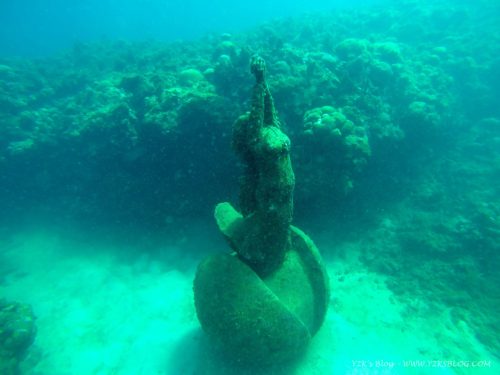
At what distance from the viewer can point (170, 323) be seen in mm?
7141

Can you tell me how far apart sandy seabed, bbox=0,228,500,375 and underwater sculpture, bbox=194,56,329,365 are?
126 centimetres

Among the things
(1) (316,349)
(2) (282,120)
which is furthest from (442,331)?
(2) (282,120)

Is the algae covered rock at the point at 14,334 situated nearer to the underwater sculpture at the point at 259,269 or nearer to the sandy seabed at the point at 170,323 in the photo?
the sandy seabed at the point at 170,323

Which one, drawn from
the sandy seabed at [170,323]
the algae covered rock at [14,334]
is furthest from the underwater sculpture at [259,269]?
the algae covered rock at [14,334]

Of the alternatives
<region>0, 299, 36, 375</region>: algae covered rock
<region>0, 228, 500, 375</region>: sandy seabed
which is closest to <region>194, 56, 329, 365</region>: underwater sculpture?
<region>0, 228, 500, 375</region>: sandy seabed

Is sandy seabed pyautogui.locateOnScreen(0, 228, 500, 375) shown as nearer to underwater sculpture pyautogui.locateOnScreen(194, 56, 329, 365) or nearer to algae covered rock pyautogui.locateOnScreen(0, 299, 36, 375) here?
algae covered rock pyautogui.locateOnScreen(0, 299, 36, 375)

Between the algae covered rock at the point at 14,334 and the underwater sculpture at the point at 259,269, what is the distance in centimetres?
504

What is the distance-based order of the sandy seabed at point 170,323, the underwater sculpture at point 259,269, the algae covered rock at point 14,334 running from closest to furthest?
the underwater sculpture at point 259,269 < the sandy seabed at point 170,323 < the algae covered rock at point 14,334

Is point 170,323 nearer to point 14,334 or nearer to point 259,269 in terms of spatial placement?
point 259,269

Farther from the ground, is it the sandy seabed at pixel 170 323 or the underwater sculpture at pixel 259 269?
the underwater sculpture at pixel 259 269

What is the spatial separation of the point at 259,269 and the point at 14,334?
6.26 metres

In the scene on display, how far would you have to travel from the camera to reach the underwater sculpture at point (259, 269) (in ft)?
14.6

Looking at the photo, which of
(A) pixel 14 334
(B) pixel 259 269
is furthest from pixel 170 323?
(A) pixel 14 334

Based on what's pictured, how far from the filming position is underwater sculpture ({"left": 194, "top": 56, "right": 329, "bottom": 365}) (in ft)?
14.6
